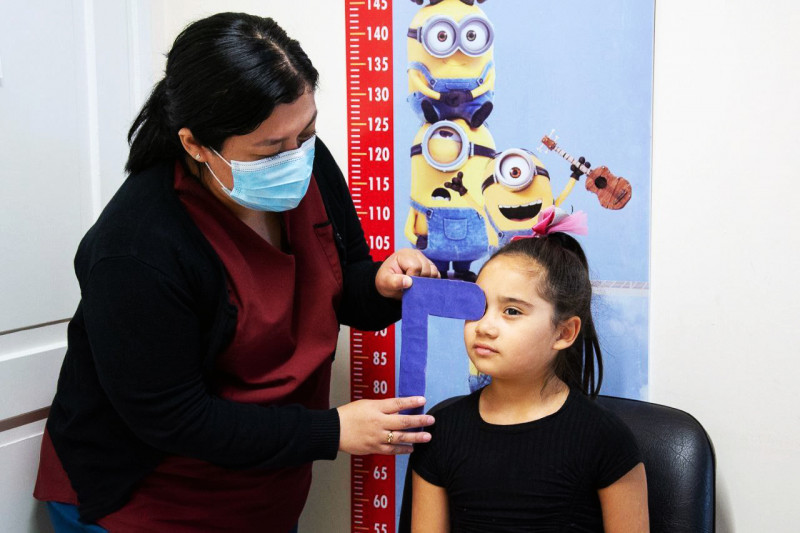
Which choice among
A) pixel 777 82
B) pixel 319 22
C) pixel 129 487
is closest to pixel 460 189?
pixel 319 22

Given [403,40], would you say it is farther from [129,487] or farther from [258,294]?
[129,487]

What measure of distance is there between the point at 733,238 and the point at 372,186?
0.78 meters

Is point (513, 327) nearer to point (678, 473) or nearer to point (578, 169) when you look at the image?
point (678, 473)

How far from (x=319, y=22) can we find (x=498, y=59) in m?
0.44

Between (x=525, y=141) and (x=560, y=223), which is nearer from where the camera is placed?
(x=560, y=223)

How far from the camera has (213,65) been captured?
1033mm

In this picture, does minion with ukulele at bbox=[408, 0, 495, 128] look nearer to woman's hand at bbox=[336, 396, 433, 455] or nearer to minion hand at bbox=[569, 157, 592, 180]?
minion hand at bbox=[569, 157, 592, 180]

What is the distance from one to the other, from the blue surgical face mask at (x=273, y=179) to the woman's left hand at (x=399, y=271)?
0.71ft

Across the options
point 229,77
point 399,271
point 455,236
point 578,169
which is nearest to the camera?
point 229,77

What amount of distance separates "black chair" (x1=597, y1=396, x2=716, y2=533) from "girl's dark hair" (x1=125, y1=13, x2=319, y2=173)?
33.1 inches

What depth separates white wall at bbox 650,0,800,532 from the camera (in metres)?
1.37

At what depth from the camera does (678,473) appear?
1.23 meters

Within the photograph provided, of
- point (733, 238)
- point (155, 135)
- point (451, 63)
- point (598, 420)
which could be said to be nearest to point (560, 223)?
point (598, 420)

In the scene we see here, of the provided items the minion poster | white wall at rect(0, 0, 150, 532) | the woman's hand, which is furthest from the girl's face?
white wall at rect(0, 0, 150, 532)
